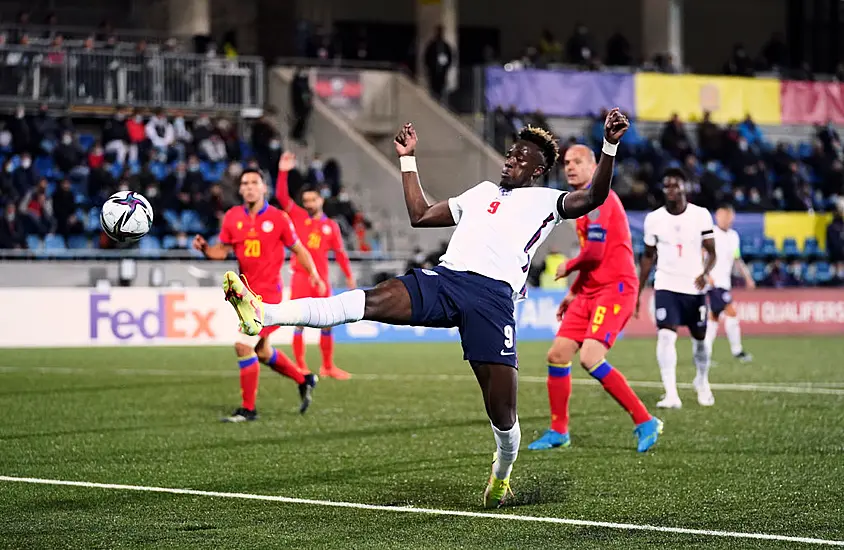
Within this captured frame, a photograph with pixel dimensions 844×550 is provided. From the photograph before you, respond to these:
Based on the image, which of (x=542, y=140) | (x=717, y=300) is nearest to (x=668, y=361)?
(x=717, y=300)

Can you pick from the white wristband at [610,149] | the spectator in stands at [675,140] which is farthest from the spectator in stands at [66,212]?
the white wristband at [610,149]

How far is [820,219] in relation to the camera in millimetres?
33281

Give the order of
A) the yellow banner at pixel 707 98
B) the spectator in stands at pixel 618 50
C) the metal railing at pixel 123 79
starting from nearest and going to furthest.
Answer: the metal railing at pixel 123 79, the yellow banner at pixel 707 98, the spectator in stands at pixel 618 50

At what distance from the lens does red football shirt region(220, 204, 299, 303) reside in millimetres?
12570

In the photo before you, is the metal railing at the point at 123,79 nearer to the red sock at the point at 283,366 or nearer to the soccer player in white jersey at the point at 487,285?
the red sock at the point at 283,366

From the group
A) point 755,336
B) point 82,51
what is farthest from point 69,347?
point 755,336

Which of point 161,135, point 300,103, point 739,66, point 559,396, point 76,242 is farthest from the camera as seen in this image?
point 739,66

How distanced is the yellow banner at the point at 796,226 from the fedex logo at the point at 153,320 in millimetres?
14875

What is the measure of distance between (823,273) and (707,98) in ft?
20.7

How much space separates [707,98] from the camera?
3650 centimetres

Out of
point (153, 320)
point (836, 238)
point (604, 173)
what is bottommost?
point (153, 320)

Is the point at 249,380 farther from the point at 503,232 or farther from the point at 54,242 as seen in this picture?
the point at 54,242

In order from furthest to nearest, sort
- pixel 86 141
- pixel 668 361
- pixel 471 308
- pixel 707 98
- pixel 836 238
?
1. pixel 707 98
2. pixel 836 238
3. pixel 86 141
4. pixel 668 361
5. pixel 471 308

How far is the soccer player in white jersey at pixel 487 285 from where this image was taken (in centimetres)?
734
